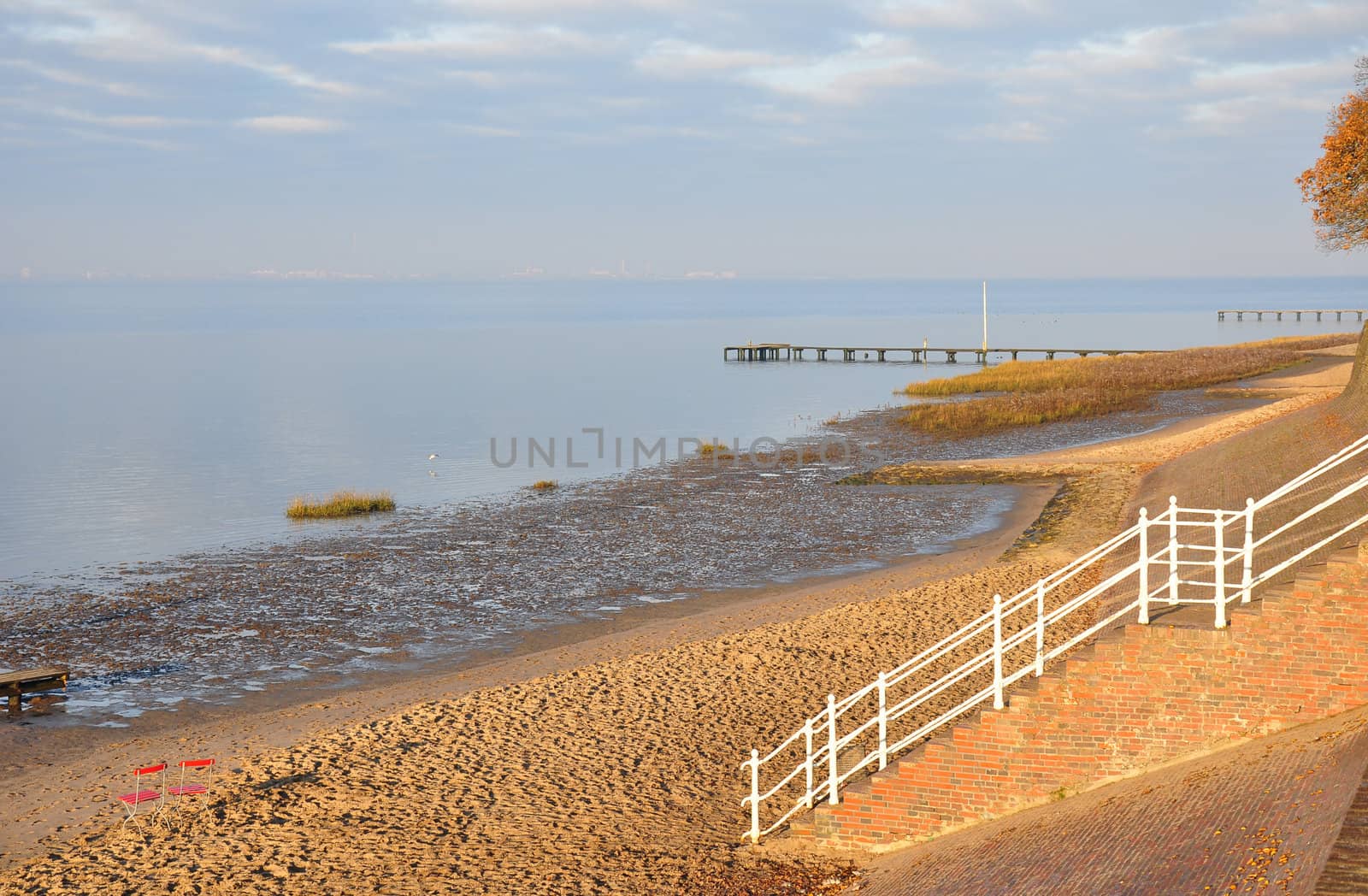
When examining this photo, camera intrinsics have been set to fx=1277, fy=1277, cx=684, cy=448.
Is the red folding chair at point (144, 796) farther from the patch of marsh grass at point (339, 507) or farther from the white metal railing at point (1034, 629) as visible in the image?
the patch of marsh grass at point (339, 507)

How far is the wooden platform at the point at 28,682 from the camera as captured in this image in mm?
17641

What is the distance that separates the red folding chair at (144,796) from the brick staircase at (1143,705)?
6998mm

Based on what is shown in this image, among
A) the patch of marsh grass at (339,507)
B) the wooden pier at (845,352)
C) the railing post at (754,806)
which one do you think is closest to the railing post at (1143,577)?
the railing post at (754,806)

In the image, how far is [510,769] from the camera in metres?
13.9

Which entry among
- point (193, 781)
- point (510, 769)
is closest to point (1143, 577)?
point (510, 769)

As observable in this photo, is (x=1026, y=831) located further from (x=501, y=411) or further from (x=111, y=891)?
(x=501, y=411)

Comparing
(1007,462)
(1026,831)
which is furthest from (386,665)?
(1007,462)

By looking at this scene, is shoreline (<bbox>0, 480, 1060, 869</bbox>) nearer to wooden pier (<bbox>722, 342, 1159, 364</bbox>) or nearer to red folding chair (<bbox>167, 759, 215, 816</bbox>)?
red folding chair (<bbox>167, 759, 215, 816</bbox>)

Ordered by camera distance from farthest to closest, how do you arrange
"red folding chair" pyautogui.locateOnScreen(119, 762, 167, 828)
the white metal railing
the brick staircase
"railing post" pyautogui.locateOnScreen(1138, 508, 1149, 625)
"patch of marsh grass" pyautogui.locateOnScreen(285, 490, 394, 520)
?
"patch of marsh grass" pyautogui.locateOnScreen(285, 490, 394, 520), "red folding chair" pyautogui.locateOnScreen(119, 762, 167, 828), the white metal railing, "railing post" pyautogui.locateOnScreen(1138, 508, 1149, 625), the brick staircase

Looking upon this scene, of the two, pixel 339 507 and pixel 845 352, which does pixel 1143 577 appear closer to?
pixel 339 507

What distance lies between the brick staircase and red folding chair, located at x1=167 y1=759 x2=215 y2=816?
6772mm

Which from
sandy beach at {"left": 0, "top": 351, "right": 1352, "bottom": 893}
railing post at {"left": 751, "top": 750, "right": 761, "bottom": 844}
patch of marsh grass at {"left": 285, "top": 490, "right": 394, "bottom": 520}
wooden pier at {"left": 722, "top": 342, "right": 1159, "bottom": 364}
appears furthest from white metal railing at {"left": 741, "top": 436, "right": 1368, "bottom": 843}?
wooden pier at {"left": 722, "top": 342, "right": 1159, "bottom": 364}

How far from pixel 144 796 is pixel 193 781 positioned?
2.86 ft

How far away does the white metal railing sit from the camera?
10.6 metres
